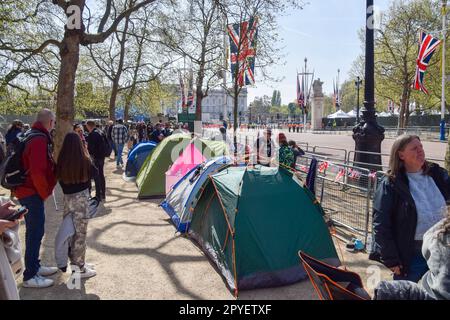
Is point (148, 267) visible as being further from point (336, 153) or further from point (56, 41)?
point (336, 153)

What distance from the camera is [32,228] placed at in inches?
169

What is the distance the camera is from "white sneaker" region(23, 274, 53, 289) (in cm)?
433

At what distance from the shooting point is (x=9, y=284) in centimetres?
242

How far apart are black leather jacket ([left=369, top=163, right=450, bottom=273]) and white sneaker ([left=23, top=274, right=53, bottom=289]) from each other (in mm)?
3838

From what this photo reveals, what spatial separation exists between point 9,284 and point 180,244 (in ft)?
12.0

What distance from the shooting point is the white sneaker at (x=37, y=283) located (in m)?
4.33

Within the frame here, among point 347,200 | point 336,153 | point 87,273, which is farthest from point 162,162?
point 336,153

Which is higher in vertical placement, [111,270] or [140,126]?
[140,126]

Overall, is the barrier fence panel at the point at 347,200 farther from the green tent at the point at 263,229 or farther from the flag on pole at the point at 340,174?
the green tent at the point at 263,229
